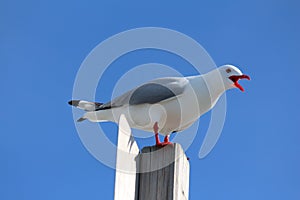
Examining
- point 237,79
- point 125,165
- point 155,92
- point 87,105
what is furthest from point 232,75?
point 125,165

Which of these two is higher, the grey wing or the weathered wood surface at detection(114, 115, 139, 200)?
the grey wing

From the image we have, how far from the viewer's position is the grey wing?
639 centimetres

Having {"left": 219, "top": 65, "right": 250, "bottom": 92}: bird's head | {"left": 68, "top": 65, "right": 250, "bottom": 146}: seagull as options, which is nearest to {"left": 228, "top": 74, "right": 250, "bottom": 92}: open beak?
{"left": 219, "top": 65, "right": 250, "bottom": 92}: bird's head

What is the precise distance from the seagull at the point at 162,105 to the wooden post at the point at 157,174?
281 centimetres

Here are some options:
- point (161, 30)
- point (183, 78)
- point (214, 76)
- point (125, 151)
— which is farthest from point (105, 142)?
point (214, 76)

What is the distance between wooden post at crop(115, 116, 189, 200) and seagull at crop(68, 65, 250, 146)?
281 centimetres

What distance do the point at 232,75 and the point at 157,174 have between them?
517 cm

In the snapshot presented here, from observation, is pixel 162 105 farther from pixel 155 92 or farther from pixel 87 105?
pixel 87 105

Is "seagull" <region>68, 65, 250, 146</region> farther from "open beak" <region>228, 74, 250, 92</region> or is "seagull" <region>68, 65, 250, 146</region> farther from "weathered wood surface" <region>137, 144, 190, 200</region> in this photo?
"weathered wood surface" <region>137, 144, 190, 200</region>

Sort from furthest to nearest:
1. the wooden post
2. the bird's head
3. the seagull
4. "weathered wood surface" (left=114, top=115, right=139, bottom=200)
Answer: the bird's head, the seagull, the wooden post, "weathered wood surface" (left=114, top=115, right=139, bottom=200)

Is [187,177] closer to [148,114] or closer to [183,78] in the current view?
[148,114]

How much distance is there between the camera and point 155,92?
6.72 meters

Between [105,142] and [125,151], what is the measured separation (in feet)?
1.72

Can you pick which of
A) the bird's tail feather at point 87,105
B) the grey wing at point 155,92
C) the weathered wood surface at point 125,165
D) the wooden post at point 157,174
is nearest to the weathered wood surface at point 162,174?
the wooden post at point 157,174
